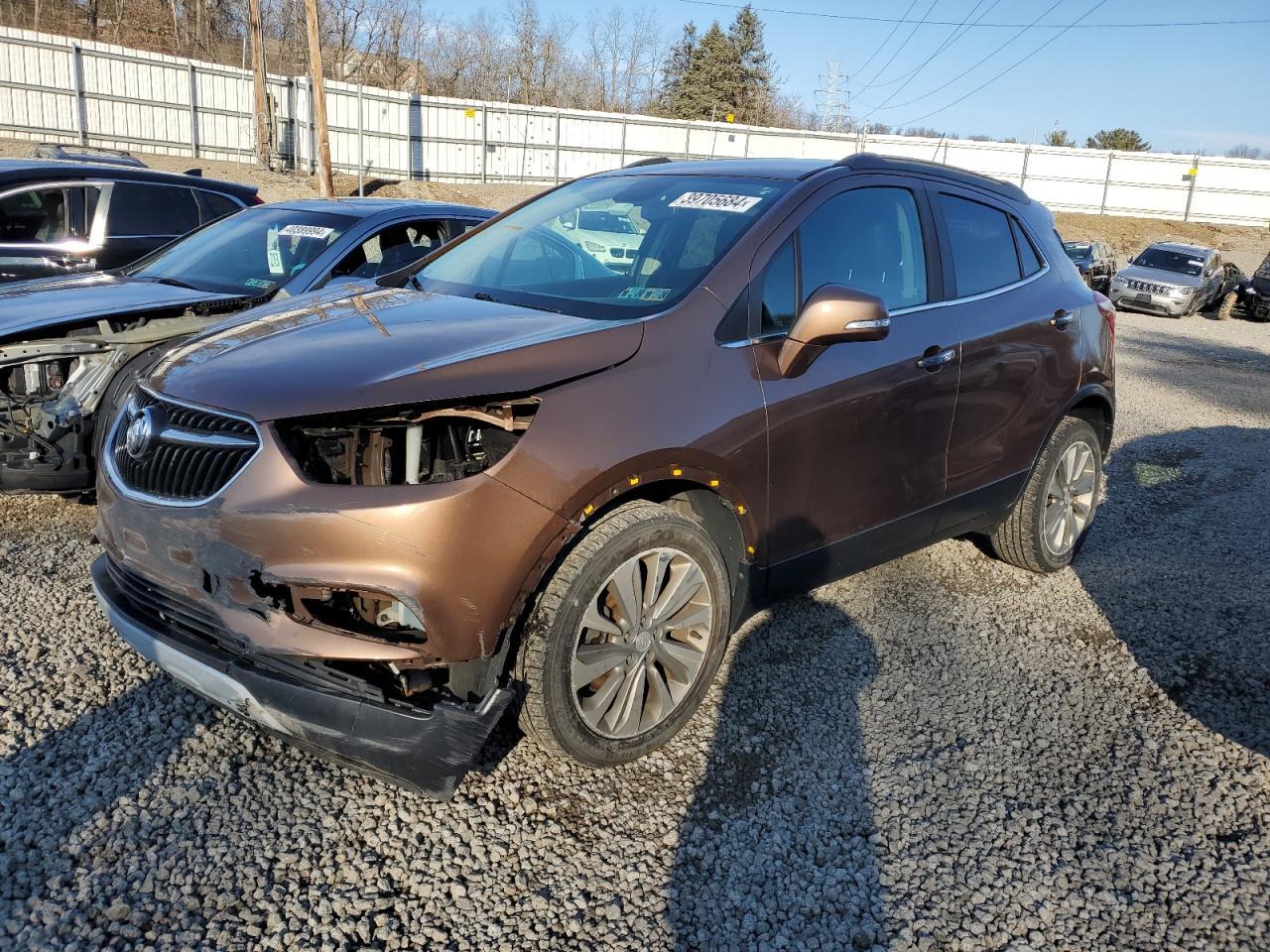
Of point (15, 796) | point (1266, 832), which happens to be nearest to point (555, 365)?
point (15, 796)

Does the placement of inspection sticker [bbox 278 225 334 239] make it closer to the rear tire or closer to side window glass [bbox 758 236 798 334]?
side window glass [bbox 758 236 798 334]

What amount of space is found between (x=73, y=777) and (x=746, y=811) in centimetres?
204

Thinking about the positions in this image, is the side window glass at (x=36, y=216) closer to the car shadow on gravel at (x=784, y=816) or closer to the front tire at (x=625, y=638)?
the car shadow on gravel at (x=784, y=816)

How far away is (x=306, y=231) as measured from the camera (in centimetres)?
603

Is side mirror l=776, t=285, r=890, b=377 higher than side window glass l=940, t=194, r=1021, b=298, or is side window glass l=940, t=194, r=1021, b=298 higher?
side window glass l=940, t=194, r=1021, b=298

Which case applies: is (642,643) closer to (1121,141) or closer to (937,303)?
(937,303)

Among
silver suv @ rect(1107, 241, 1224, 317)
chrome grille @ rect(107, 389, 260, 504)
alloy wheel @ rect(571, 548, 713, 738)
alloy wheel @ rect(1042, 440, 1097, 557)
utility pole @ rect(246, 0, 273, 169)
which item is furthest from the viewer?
utility pole @ rect(246, 0, 273, 169)

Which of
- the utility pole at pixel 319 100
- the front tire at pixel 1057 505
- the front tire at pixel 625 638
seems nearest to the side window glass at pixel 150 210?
the front tire at pixel 625 638

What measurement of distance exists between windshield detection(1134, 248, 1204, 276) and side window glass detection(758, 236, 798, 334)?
22.1 m

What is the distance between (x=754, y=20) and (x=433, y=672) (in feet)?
213

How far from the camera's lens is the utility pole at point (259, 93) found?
87.3 feet

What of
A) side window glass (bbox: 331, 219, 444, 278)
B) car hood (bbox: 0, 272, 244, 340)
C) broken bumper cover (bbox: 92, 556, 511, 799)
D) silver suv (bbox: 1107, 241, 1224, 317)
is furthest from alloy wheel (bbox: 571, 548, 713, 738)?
silver suv (bbox: 1107, 241, 1224, 317)

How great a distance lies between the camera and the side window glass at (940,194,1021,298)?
4.07m

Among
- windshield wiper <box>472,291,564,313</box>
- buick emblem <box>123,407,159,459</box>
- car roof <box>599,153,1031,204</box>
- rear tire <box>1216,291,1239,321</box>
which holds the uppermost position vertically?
car roof <box>599,153,1031,204</box>
